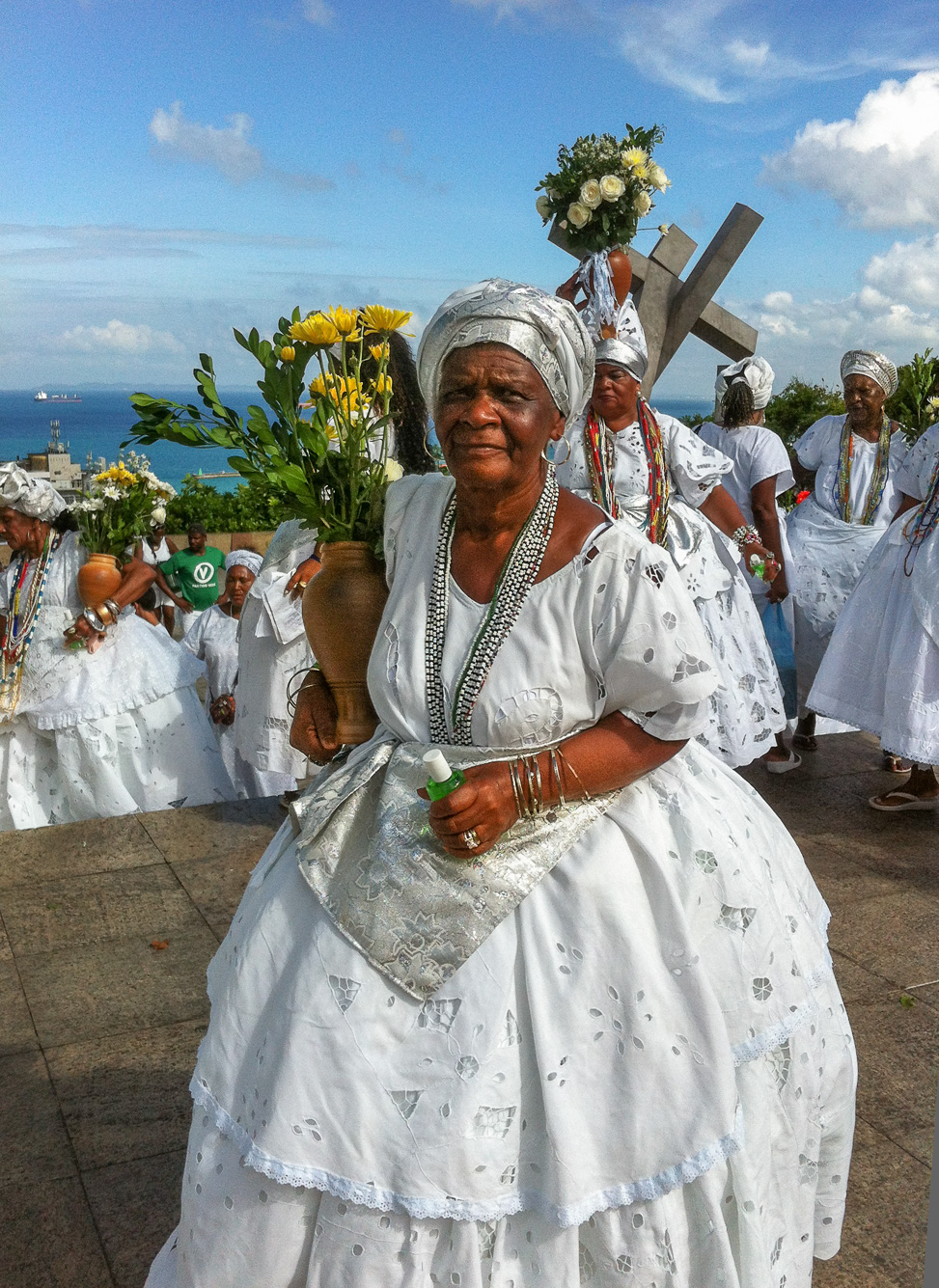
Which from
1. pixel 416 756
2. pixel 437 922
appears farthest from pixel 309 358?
pixel 437 922

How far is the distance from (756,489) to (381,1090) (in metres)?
6.30

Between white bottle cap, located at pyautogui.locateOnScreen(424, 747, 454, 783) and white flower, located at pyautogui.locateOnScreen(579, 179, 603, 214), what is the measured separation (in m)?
4.88

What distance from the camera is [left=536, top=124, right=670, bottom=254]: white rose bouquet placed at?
251 inches

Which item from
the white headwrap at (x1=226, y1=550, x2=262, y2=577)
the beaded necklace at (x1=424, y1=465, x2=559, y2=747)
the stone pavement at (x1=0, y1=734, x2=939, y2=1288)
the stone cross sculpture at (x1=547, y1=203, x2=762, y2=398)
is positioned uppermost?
the stone cross sculpture at (x1=547, y1=203, x2=762, y2=398)

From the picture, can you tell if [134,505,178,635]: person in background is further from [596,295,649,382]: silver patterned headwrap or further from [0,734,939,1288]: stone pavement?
[596,295,649,382]: silver patterned headwrap

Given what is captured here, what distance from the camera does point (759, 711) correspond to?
6238 millimetres

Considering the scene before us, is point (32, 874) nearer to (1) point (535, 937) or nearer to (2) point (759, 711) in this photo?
→ (2) point (759, 711)

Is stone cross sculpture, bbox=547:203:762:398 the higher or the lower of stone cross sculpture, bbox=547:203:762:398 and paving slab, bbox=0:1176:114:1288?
the higher

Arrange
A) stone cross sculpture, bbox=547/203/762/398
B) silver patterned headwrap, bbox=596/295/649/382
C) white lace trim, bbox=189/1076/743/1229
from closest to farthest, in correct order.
A: 1. white lace trim, bbox=189/1076/743/1229
2. silver patterned headwrap, bbox=596/295/649/382
3. stone cross sculpture, bbox=547/203/762/398

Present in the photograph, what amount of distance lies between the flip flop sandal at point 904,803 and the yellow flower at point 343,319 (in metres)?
4.74

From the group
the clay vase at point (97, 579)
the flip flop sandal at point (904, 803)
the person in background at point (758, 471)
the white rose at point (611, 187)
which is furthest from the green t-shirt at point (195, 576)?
the flip flop sandal at point (904, 803)

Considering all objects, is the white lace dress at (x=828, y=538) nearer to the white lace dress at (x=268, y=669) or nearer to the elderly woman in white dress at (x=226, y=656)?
the white lace dress at (x=268, y=669)

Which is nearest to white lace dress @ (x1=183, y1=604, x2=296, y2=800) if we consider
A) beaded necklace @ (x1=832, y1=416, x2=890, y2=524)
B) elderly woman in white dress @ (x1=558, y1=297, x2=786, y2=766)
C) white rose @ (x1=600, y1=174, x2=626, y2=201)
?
elderly woman in white dress @ (x1=558, y1=297, x2=786, y2=766)

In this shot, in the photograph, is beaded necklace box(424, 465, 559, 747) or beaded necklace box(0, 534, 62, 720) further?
beaded necklace box(0, 534, 62, 720)
